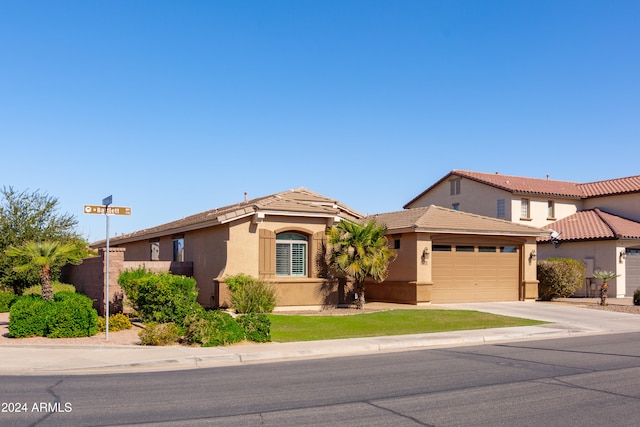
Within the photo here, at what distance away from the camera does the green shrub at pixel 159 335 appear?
15125 mm

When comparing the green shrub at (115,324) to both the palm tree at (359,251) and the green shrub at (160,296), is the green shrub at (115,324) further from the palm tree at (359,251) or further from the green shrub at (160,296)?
the palm tree at (359,251)

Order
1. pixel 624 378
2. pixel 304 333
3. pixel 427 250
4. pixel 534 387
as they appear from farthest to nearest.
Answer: pixel 427 250 → pixel 304 333 → pixel 624 378 → pixel 534 387

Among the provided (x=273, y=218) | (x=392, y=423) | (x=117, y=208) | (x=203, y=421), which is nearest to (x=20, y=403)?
(x=203, y=421)

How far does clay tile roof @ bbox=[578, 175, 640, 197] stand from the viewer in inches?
1544

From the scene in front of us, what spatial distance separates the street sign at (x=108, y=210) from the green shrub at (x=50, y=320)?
8.74 ft

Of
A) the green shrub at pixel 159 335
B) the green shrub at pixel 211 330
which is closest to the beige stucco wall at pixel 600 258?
the green shrub at pixel 211 330

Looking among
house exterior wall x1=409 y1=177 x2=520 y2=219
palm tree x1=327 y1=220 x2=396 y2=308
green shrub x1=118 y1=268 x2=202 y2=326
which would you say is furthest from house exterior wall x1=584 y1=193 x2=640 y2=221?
green shrub x1=118 y1=268 x2=202 y2=326

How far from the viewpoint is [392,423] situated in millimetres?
7969

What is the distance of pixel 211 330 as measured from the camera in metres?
15.3

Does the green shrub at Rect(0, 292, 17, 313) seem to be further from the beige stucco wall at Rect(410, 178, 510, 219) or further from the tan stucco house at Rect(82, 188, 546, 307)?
the beige stucco wall at Rect(410, 178, 510, 219)

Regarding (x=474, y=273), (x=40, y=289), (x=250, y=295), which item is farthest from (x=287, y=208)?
(x=40, y=289)

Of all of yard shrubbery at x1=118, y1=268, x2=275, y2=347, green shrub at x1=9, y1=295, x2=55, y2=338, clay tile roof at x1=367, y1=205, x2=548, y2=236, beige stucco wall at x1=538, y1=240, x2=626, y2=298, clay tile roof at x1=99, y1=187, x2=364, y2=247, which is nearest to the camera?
yard shrubbery at x1=118, y1=268, x2=275, y2=347

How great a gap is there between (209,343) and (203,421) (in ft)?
23.5

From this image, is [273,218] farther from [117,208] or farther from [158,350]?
[158,350]
